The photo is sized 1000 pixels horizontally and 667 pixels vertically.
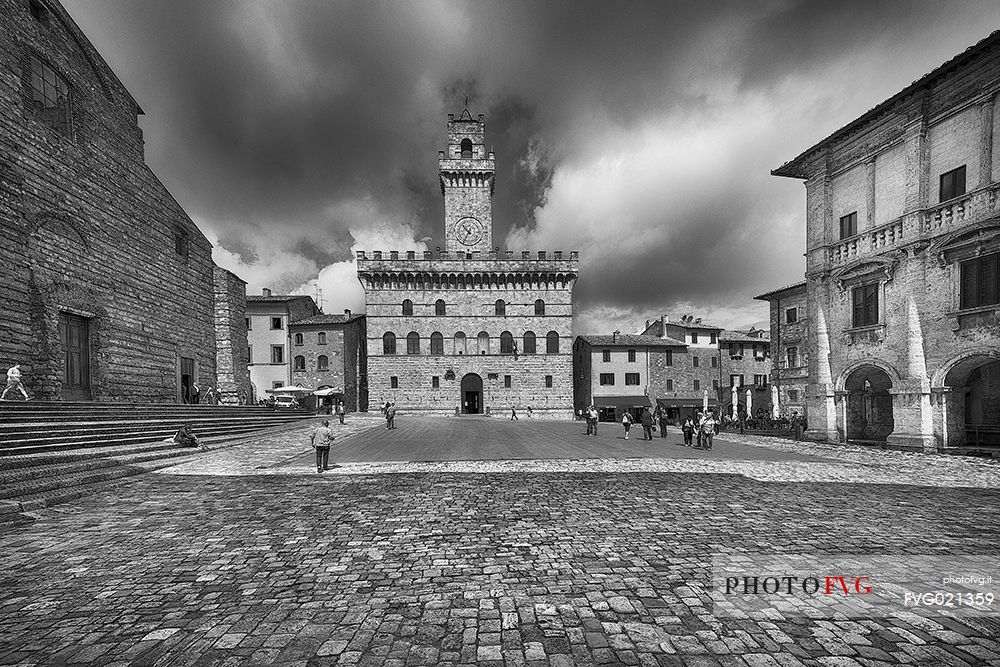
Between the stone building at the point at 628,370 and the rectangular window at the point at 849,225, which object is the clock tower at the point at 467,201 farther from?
the rectangular window at the point at 849,225

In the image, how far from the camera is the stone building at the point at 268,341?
4222 centimetres

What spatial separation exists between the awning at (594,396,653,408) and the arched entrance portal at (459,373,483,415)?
11.2 m

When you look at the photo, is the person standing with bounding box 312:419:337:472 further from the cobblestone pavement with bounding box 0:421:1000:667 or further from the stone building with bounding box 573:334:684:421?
the stone building with bounding box 573:334:684:421

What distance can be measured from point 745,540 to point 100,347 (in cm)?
2375

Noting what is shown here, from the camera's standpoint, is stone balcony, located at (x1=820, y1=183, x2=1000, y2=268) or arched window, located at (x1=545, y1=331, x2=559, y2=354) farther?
arched window, located at (x1=545, y1=331, x2=559, y2=354)

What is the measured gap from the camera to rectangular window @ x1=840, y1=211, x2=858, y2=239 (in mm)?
17984

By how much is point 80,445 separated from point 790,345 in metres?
38.9

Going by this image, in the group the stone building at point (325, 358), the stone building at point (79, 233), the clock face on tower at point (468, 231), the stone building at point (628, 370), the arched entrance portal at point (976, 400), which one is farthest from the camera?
the clock face on tower at point (468, 231)

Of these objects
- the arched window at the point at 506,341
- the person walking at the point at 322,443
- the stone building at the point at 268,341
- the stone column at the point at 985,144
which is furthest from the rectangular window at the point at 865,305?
the stone building at the point at 268,341

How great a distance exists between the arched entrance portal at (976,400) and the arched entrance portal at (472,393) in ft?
99.5

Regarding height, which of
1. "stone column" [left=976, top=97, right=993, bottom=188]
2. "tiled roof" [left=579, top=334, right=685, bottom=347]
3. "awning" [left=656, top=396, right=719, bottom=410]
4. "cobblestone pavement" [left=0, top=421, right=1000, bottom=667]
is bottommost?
"awning" [left=656, top=396, right=719, bottom=410]

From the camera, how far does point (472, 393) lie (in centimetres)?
3991

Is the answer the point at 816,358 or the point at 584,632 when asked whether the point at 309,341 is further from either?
the point at 584,632

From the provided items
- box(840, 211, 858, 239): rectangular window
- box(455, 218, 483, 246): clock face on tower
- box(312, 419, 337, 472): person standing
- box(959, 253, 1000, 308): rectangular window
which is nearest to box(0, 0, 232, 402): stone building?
box(312, 419, 337, 472): person standing
